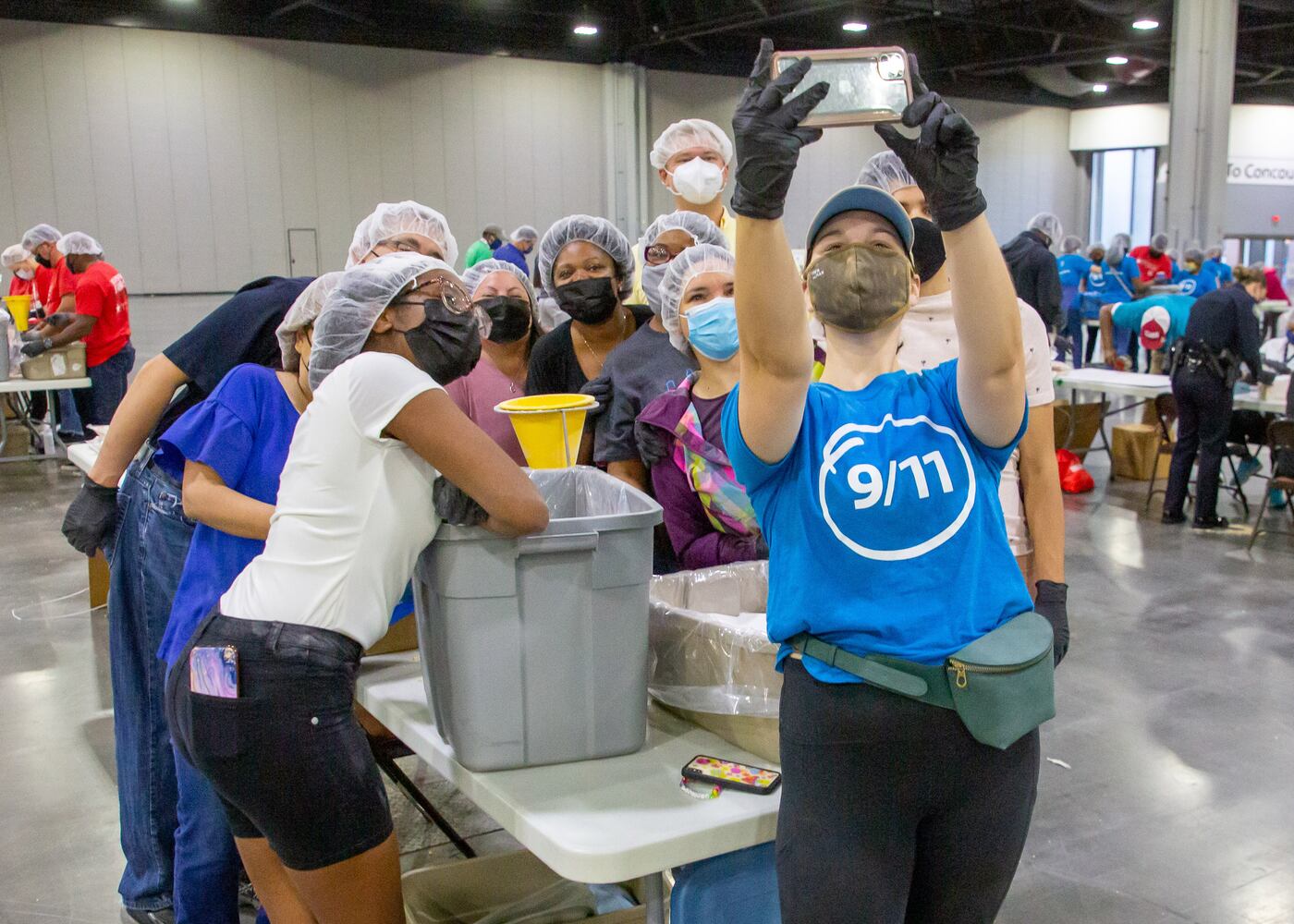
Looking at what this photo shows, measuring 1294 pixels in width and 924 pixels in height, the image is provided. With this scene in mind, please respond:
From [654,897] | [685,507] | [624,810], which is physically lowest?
[654,897]

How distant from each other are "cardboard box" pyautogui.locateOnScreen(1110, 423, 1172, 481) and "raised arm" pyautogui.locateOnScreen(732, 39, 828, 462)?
23.7 ft

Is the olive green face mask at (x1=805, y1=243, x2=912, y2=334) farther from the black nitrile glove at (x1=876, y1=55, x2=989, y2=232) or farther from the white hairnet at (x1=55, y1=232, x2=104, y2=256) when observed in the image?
the white hairnet at (x1=55, y1=232, x2=104, y2=256)

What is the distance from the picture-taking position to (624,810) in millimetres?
1512

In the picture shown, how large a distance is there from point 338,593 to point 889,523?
30.4 inches

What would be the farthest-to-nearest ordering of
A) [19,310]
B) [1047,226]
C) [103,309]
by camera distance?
[19,310] < [1047,226] < [103,309]

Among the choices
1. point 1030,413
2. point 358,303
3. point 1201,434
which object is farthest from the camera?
point 1201,434

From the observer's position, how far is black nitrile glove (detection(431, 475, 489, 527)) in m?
1.52

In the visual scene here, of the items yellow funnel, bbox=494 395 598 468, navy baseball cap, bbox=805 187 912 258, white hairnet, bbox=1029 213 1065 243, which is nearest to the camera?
navy baseball cap, bbox=805 187 912 258

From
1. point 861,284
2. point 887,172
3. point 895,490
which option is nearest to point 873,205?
point 861,284

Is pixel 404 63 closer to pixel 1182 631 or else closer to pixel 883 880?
pixel 1182 631

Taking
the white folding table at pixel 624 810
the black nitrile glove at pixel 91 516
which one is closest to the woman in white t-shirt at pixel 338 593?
the white folding table at pixel 624 810

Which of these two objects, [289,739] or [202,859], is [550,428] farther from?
[202,859]

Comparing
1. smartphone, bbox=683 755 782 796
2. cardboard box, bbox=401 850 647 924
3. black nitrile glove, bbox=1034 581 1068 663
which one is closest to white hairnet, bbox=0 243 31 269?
cardboard box, bbox=401 850 647 924

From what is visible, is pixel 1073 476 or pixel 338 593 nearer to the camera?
pixel 338 593
